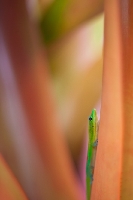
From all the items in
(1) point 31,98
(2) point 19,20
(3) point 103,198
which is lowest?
(3) point 103,198

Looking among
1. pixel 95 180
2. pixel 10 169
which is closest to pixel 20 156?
pixel 10 169

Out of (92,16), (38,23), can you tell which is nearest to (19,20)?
(38,23)

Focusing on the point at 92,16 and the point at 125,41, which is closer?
the point at 125,41

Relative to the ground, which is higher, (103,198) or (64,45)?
(64,45)

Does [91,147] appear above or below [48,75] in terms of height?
below

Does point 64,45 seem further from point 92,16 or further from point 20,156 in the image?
point 20,156

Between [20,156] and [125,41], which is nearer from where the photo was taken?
[125,41]

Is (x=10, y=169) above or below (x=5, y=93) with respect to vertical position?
below

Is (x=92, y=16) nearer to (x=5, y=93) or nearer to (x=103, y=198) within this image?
(x=5, y=93)

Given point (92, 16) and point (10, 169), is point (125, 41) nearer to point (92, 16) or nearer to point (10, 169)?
point (92, 16)
